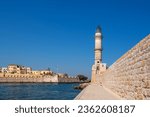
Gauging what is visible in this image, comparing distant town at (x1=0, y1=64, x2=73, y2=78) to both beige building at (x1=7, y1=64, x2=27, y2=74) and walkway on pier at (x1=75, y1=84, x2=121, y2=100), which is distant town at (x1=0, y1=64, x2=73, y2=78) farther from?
walkway on pier at (x1=75, y1=84, x2=121, y2=100)

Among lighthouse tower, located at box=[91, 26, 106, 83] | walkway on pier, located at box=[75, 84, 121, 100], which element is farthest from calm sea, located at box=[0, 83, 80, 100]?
walkway on pier, located at box=[75, 84, 121, 100]

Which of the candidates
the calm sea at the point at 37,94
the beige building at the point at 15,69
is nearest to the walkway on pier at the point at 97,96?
the calm sea at the point at 37,94

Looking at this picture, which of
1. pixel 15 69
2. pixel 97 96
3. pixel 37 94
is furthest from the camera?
pixel 15 69

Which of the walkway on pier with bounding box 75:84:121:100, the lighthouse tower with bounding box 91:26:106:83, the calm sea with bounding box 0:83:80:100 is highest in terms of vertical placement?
the lighthouse tower with bounding box 91:26:106:83

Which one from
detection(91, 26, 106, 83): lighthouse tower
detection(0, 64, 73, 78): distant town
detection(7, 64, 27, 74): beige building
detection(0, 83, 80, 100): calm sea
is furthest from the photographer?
detection(7, 64, 27, 74): beige building

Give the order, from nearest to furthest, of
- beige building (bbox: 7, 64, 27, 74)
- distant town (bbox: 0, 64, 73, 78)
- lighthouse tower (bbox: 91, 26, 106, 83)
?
lighthouse tower (bbox: 91, 26, 106, 83) → distant town (bbox: 0, 64, 73, 78) → beige building (bbox: 7, 64, 27, 74)

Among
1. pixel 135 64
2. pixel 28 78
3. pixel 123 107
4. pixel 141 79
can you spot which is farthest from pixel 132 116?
pixel 28 78

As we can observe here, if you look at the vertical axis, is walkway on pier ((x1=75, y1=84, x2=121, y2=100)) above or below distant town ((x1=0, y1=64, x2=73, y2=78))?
below

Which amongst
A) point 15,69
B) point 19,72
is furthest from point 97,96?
point 15,69

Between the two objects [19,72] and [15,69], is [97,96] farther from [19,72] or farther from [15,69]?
[15,69]

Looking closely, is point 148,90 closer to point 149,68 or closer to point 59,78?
point 149,68

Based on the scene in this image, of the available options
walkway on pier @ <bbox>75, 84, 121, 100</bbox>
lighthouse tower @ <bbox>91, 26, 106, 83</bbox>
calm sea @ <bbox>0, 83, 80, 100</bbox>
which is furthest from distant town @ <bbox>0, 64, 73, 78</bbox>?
walkway on pier @ <bbox>75, 84, 121, 100</bbox>

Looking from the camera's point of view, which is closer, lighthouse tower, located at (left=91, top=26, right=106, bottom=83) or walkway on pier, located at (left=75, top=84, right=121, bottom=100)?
walkway on pier, located at (left=75, top=84, right=121, bottom=100)

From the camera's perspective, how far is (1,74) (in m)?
107
